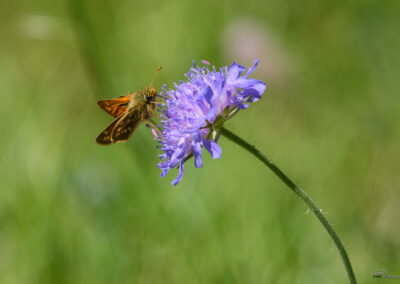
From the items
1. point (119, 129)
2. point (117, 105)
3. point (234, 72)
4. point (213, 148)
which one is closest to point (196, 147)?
point (213, 148)

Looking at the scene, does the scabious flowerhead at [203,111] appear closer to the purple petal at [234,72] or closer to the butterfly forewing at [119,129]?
the purple petal at [234,72]

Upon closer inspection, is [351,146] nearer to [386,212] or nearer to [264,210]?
[386,212]

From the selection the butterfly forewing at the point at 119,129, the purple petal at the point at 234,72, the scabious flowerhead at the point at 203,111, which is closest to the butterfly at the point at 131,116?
the butterfly forewing at the point at 119,129

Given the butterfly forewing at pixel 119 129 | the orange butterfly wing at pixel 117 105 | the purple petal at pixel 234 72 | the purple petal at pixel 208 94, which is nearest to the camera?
the purple petal at pixel 208 94

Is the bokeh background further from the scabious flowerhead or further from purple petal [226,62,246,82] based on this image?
purple petal [226,62,246,82]

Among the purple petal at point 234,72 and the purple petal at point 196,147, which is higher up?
the purple petal at point 234,72

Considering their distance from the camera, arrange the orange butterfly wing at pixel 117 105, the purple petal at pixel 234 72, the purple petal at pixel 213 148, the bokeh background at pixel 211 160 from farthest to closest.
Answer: the bokeh background at pixel 211 160 < the orange butterfly wing at pixel 117 105 < the purple petal at pixel 234 72 < the purple petal at pixel 213 148

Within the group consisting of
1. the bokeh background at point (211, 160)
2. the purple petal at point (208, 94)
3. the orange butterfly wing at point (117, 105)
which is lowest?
the bokeh background at point (211, 160)

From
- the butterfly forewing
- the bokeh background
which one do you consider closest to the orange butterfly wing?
the butterfly forewing
